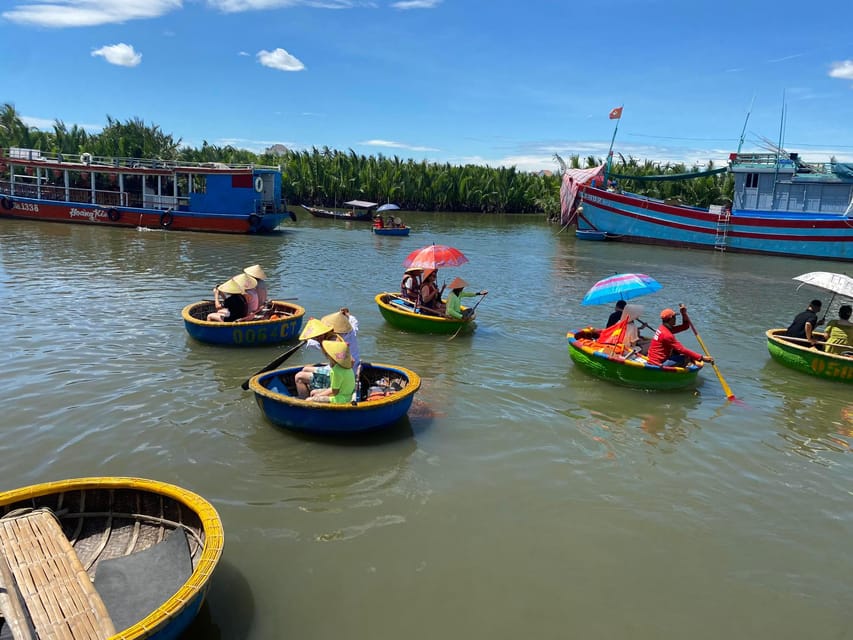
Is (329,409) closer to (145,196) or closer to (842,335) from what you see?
(842,335)

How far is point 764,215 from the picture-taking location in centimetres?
3125

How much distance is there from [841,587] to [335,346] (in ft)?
17.5

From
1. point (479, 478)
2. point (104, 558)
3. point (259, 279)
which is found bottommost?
point (479, 478)

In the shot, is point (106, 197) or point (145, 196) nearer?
point (145, 196)

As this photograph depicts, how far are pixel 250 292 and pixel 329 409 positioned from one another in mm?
5195

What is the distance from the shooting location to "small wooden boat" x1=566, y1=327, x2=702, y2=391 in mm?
9523

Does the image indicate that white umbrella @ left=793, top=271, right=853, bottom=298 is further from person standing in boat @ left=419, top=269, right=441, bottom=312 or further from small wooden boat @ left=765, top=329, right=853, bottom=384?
person standing in boat @ left=419, top=269, right=441, bottom=312

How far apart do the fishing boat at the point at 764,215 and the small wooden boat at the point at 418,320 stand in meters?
23.1

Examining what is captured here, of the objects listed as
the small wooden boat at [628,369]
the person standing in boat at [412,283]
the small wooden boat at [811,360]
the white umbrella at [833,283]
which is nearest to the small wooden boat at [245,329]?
the person standing in boat at [412,283]

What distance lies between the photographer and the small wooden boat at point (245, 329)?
1084 centimetres

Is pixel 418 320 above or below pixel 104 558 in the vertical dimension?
above

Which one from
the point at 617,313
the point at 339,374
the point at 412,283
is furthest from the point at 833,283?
the point at 339,374

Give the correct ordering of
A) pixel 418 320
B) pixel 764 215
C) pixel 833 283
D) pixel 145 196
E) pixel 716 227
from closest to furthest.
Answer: pixel 833 283, pixel 418 320, pixel 145 196, pixel 764 215, pixel 716 227

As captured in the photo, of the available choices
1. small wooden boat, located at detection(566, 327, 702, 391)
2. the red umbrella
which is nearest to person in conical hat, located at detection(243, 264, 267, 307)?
the red umbrella
